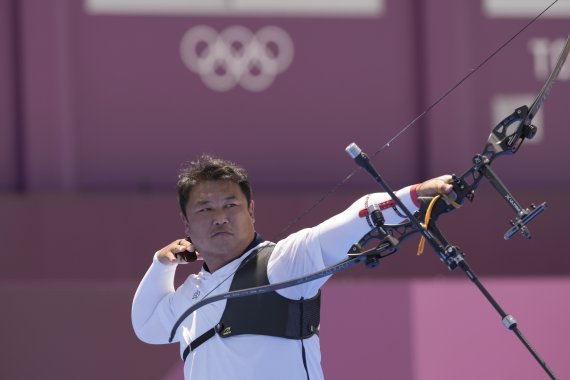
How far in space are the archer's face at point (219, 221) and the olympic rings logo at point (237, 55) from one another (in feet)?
6.72

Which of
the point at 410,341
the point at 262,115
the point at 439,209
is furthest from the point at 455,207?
the point at 262,115

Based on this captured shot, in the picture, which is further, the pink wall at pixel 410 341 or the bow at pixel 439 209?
the pink wall at pixel 410 341

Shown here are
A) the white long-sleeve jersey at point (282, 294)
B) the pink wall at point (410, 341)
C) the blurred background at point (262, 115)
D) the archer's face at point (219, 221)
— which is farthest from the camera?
the blurred background at point (262, 115)

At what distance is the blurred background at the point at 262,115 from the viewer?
444 centimetres

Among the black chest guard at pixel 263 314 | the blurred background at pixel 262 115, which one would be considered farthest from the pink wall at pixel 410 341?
the black chest guard at pixel 263 314

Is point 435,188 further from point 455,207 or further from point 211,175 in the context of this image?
point 211,175

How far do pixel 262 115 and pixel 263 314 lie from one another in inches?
91.4

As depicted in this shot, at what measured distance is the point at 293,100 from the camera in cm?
477

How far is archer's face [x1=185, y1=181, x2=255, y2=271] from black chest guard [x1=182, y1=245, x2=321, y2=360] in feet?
0.36

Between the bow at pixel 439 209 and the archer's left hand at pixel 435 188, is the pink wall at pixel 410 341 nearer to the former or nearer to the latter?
the bow at pixel 439 209

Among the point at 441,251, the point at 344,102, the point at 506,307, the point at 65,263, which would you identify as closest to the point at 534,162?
the point at 344,102

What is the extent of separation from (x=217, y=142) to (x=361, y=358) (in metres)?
1.31

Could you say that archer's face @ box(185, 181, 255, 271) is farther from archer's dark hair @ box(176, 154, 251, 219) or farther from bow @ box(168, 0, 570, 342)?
bow @ box(168, 0, 570, 342)

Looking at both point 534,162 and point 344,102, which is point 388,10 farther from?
point 534,162
